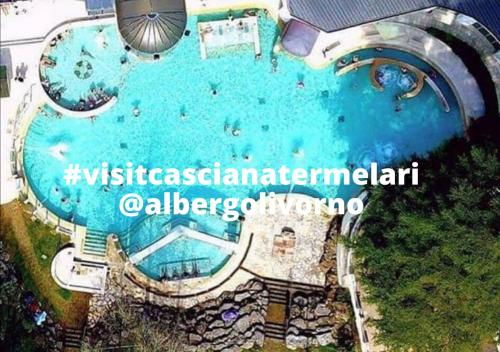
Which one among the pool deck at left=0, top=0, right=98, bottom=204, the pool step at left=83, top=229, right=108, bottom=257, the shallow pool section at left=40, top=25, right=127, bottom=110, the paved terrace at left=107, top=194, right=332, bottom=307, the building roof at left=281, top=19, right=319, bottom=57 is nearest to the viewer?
the paved terrace at left=107, top=194, right=332, bottom=307

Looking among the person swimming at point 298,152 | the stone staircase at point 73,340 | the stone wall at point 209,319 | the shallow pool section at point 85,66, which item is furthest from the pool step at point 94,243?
the person swimming at point 298,152

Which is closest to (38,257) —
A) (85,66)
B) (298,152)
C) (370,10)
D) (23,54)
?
(85,66)

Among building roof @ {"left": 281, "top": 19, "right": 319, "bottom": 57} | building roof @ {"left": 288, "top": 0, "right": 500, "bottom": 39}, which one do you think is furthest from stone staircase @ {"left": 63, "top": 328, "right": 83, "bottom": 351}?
building roof @ {"left": 288, "top": 0, "right": 500, "bottom": 39}

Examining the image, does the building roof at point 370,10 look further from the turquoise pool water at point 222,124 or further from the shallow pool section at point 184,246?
the shallow pool section at point 184,246

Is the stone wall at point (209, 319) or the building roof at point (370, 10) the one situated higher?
the building roof at point (370, 10)

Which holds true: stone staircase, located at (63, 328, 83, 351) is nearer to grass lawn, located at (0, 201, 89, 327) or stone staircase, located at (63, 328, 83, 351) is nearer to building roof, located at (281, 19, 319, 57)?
grass lawn, located at (0, 201, 89, 327)

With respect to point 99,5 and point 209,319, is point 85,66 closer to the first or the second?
point 99,5
